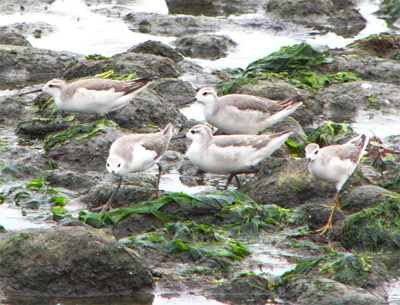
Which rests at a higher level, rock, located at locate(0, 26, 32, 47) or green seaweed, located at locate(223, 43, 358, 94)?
green seaweed, located at locate(223, 43, 358, 94)

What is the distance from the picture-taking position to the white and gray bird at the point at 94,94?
37.8 feet

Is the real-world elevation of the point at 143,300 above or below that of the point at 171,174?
above

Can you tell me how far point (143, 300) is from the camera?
6.65 metres

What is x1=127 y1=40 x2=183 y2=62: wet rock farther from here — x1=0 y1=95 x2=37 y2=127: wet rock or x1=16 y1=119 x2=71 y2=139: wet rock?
x1=16 y1=119 x2=71 y2=139: wet rock

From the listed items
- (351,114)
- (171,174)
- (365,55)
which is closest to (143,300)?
(171,174)

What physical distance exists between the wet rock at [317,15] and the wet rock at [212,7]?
3.90ft

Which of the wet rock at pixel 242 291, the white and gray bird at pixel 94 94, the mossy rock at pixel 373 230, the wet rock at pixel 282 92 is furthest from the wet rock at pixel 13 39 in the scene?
the wet rock at pixel 242 291

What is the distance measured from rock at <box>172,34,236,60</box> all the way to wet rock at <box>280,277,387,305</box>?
11.6 meters

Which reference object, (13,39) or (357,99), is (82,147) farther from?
(13,39)

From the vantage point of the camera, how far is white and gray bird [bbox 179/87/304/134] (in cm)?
1136

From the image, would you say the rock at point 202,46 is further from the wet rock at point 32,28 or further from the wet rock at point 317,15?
the wet rock at point 317,15

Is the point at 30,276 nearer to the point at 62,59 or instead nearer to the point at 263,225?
the point at 263,225

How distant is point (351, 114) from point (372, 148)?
2.54m

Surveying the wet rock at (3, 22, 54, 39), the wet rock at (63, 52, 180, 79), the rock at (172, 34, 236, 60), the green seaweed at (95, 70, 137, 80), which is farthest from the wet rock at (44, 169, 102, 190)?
the wet rock at (3, 22, 54, 39)
